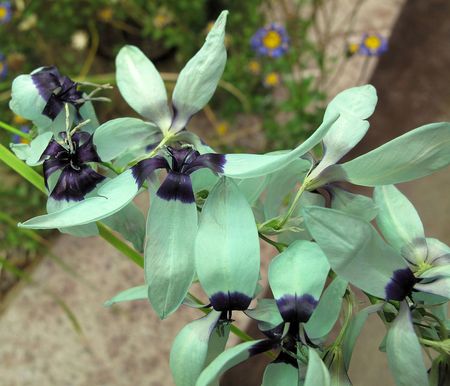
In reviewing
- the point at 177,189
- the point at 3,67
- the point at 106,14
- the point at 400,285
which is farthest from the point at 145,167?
the point at 106,14

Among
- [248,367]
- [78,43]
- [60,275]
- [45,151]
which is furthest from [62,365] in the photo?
[45,151]

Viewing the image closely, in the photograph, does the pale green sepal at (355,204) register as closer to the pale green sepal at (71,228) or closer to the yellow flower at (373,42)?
the pale green sepal at (71,228)

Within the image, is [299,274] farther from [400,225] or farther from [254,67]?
[254,67]

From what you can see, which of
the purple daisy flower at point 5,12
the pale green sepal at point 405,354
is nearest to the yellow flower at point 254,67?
the purple daisy flower at point 5,12

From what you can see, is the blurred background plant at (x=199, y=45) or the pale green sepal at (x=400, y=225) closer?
the pale green sepal at (x=400, y=225)

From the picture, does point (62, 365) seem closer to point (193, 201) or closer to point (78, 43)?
point (78, 43)

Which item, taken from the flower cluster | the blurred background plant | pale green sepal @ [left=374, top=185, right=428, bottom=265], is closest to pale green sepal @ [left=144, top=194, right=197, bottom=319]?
the flower cluster
